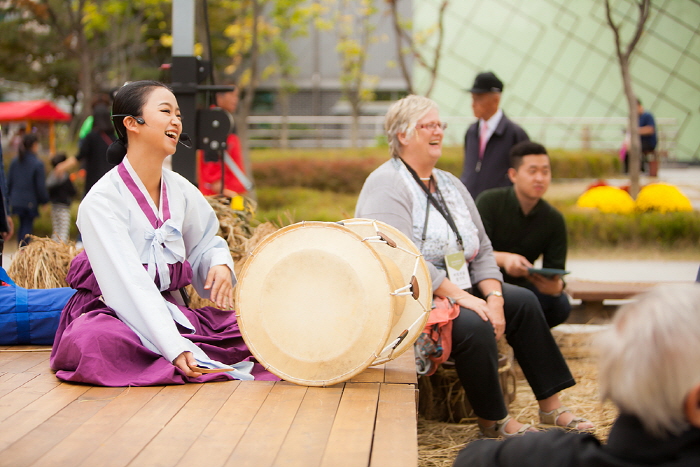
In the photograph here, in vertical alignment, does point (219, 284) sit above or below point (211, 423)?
above

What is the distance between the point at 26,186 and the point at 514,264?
635 centimetres

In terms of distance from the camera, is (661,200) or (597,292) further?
(661,200)

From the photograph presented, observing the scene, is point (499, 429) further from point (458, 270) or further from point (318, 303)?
point (318, 303)

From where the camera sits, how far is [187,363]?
112 inches

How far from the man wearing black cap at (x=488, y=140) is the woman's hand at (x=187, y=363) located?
132 inches

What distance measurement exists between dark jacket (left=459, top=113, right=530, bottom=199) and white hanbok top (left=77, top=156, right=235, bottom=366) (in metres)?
2.89

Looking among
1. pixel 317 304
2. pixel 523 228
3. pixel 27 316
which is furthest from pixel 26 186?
pixel 317 304

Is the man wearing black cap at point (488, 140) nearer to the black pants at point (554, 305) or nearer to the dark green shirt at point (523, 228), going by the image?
the dark green shirt at point (523, 228)

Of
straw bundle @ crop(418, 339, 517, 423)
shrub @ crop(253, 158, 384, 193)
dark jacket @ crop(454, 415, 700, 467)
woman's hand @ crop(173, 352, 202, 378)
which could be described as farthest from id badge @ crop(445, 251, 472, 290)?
shrub @ crop(253, 158, 384, 193)

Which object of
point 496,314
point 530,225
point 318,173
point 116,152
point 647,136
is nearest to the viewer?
point 116,152

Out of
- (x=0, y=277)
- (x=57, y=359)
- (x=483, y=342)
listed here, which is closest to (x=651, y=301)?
(x=483, y=342)

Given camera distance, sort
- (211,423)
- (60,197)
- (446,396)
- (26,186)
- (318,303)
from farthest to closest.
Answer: (60,197) < (26,186) < (446,396) < (318,303) < (211,423)

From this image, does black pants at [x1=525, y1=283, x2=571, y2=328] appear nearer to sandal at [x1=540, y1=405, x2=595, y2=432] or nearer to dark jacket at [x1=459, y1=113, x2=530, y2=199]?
sandal at [x1=540, y1=405, x2=595, y2=432]

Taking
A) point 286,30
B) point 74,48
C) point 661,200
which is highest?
point 286,30
